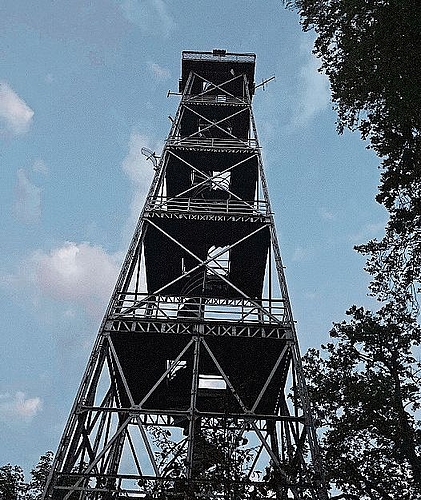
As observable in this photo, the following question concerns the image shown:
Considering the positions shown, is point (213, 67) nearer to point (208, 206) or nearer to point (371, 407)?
point (208, 206)

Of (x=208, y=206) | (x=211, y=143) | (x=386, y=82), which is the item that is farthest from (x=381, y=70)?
(x=211, y=143)

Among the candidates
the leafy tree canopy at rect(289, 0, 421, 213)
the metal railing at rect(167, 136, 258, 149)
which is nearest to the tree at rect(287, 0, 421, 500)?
the leafy tree canopy at rect(289, 0, 421, 213)

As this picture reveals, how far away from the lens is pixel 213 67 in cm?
2566

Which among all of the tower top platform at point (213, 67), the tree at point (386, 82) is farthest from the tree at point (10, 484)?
the tower top platform at point (213, 67)

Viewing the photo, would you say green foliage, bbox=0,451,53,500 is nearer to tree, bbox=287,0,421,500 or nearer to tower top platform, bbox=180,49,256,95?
tree, bbox=287,0,421,500

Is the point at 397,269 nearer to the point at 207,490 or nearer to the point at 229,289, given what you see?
the point at 207,490

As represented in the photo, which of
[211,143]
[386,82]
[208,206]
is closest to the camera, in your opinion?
[386,82]

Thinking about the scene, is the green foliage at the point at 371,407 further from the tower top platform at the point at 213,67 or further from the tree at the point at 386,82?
the tower top platform at the point at 213,67

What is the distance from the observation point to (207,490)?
26.0 feet

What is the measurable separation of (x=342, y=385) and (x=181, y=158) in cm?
860

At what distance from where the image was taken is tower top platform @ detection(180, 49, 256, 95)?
25578 millimetres

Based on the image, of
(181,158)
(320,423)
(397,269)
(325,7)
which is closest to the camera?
(325,7)

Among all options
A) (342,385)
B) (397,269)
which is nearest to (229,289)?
(342,385)

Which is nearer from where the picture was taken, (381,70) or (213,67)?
(381,70)
